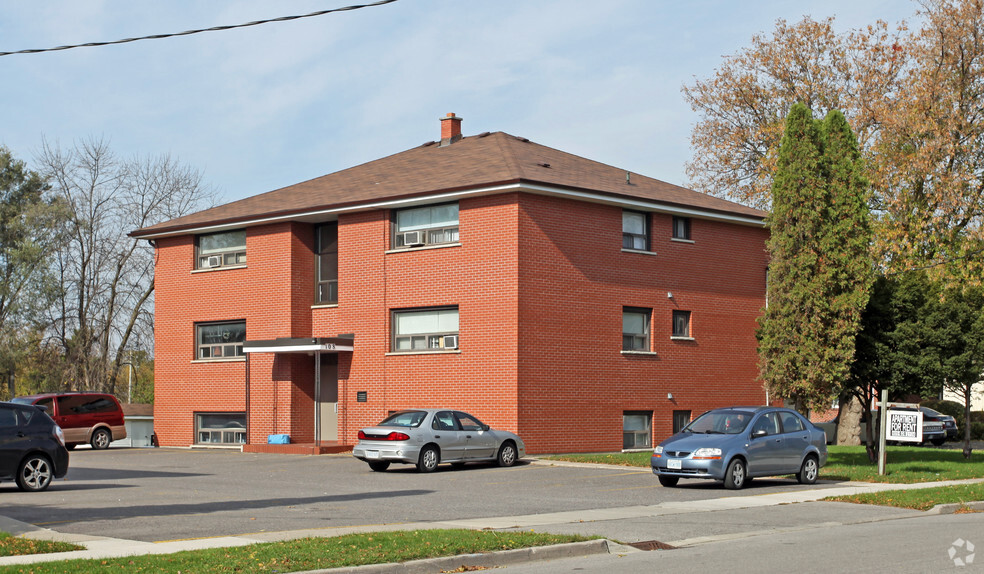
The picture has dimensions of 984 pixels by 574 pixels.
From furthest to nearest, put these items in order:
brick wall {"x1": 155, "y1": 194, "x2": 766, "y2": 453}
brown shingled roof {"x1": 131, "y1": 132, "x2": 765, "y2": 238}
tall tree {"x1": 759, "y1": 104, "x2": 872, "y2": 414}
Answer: brown shingled roof {"x1": 131, "y1": 132, "x2": 765, "y2": 238} → brick wall {"x1": 155, "y1": 194, "x2": 766, "y2": 453} → tall tree {"x1": 759, "y1": 104, "x2": 872, "y2": 414}

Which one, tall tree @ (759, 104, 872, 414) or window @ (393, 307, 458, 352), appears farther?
window @ (393, 307, 458, 352)

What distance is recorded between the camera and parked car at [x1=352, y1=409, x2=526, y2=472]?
23.5m

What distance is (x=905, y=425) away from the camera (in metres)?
22.2

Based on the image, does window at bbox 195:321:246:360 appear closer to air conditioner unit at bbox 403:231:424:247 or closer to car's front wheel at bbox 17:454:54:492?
air conditioner unit at bbox 403:231:424:247

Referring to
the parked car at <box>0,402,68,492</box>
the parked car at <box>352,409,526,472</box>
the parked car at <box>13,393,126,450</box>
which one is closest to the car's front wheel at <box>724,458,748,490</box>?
the parked car at <box>352,409,526,472</box>

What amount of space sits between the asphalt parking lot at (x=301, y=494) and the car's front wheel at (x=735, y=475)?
28 cm

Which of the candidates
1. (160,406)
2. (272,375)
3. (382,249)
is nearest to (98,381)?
(160,406)

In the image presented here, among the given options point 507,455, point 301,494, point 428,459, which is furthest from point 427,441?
point 301,494

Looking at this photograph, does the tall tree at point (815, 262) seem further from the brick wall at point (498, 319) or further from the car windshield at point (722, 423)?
the brick wall at point (498, 319)

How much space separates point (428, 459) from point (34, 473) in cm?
829

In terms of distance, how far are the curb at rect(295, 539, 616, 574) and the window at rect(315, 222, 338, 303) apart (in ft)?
73.1

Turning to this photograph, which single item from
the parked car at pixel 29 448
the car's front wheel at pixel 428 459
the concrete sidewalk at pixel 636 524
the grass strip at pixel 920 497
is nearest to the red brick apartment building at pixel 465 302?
the car's front wheel at pixel 428 459

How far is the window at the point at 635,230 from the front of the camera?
31609 mm

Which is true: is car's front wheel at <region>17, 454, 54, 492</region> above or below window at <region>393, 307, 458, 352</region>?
below
